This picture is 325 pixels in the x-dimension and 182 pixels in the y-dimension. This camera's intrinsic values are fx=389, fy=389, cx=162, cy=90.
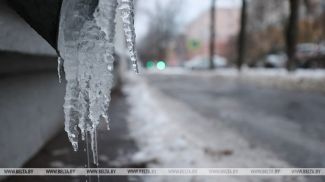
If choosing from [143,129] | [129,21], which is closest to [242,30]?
[143,129]

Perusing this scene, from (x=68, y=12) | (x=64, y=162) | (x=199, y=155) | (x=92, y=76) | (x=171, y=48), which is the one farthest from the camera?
(x=171, y=48)

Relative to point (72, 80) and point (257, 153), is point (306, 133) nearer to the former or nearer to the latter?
point (257, 153)

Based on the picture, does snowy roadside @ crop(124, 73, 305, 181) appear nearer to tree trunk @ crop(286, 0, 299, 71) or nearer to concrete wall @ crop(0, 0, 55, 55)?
concrete wall @ crop(0, 0, 55, 55)

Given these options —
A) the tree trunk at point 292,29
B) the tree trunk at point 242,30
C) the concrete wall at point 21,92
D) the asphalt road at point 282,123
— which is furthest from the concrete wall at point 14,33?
the tree trunk at point 242,30

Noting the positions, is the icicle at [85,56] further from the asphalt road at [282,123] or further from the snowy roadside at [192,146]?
the asphalt road at [282,123]

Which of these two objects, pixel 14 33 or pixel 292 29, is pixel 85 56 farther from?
pixel 292 29

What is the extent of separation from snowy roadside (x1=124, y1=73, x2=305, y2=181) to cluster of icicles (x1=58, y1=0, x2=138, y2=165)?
0.99 m

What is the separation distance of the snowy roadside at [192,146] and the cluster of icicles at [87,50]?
993mm

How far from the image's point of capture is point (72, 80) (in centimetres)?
195

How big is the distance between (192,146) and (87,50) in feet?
6.91

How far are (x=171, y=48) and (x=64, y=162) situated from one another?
74.3 meters

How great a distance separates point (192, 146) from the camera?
3779 millimetres

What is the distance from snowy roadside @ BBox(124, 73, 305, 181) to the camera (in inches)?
127

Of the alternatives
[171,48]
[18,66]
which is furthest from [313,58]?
[171,48]
